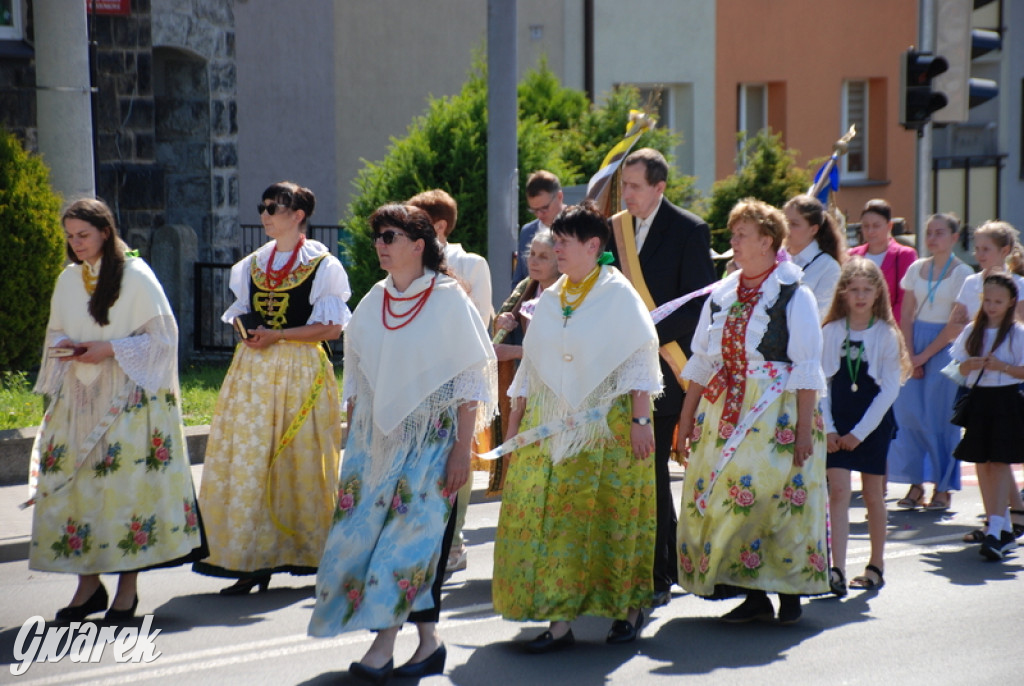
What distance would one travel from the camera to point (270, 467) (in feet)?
22.6

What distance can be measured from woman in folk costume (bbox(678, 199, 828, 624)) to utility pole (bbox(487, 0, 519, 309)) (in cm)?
437

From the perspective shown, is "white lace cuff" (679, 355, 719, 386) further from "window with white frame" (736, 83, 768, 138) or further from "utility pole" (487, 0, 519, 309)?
"window with white frame" (736, 83, 768, 138)

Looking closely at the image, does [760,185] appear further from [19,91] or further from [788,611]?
[788,611]

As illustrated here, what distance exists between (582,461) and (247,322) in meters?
2.13

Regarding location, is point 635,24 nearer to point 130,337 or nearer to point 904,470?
point 904,470

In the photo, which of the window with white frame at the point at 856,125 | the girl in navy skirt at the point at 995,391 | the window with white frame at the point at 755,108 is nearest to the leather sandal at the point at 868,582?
the girl in navy skirt at the point at 995,391

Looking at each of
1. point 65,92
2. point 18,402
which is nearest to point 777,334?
point 65,92

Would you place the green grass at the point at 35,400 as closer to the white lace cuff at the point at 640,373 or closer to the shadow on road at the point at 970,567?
the white lace cuff at the point at 640,373

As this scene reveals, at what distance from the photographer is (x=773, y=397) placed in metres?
6.09

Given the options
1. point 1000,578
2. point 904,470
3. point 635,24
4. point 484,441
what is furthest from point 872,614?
point 635,24

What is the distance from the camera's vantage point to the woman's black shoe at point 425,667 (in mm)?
5395

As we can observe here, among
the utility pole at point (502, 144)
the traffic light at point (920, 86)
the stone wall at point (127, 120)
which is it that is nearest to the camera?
the utility pole at point (502, 144)

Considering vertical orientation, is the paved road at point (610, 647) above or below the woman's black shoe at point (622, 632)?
below

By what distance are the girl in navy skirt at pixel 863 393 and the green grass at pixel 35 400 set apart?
4710 millimetres
